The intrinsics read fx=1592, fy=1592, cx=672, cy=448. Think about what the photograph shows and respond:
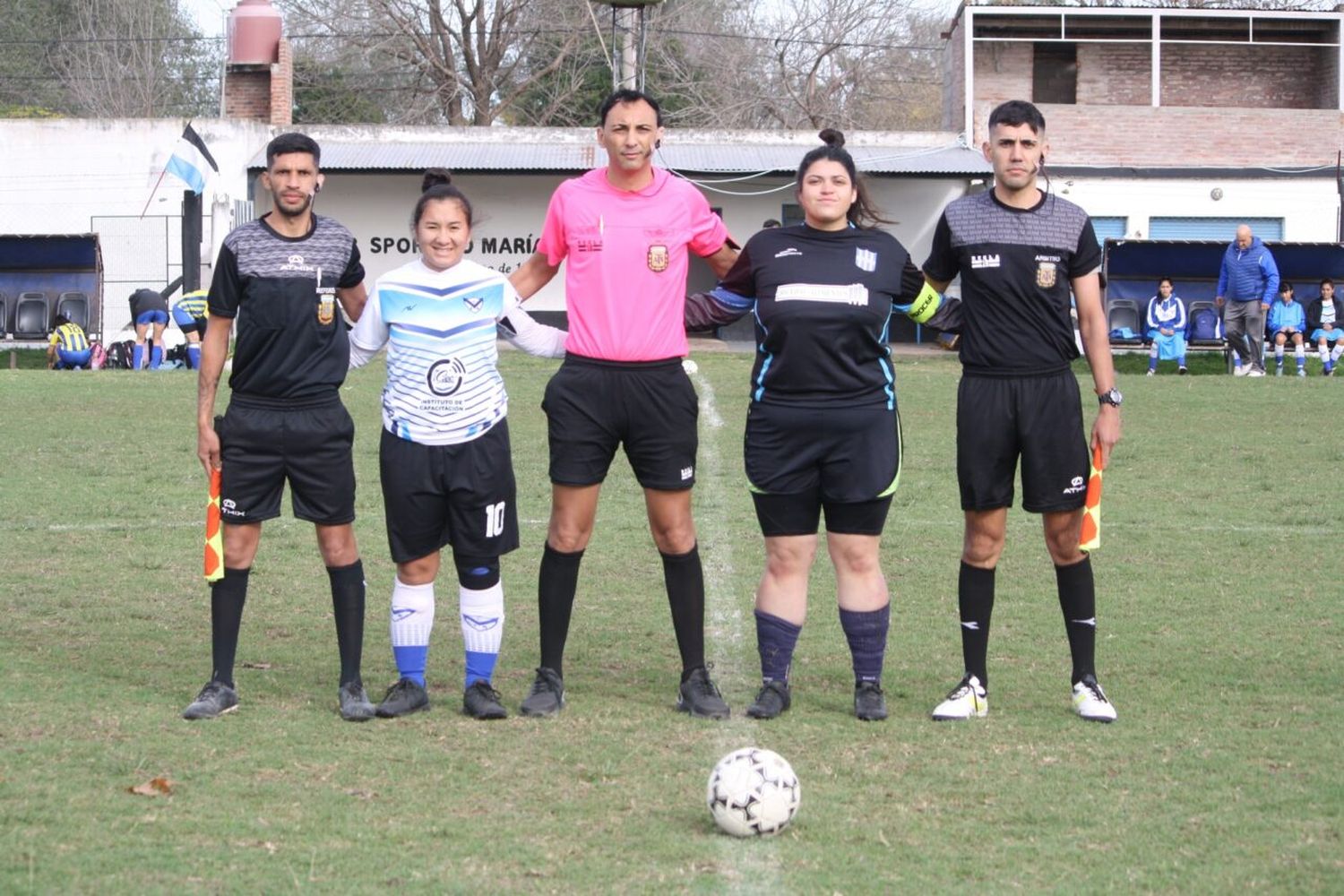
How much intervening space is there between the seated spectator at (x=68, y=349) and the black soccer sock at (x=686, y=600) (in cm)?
1733

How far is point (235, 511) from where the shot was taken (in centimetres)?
538

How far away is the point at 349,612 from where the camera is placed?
5473 mm

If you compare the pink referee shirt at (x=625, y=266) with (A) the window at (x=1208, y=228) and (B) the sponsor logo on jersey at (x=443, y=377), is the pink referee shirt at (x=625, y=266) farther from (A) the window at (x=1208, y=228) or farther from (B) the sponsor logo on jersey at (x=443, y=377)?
(A) the window at (x=1208, y=228)

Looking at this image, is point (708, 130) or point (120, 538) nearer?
point (120, 538)

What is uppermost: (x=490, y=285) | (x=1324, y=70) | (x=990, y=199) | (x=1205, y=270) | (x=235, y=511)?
(x=1324, y=70)

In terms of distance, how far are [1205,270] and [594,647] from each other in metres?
20.5

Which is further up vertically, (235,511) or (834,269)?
(834,269)

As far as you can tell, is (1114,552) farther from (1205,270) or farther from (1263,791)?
(1205,270)

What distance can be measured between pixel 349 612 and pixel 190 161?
2087 cm

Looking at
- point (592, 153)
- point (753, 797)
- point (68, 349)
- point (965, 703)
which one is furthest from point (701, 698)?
point (592, 153)

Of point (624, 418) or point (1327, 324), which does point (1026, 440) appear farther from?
point (1327, 324)

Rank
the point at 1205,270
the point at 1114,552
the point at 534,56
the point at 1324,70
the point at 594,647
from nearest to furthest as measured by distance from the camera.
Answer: the point at 594,647 < the point at 1114,552 < the point at 1205,270 < the point at 1324,70 < the point at 534,56

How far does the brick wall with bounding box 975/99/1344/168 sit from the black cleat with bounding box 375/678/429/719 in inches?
1041

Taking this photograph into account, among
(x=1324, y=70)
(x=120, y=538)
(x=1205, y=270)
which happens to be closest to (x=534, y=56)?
(x=1324, y=70)
